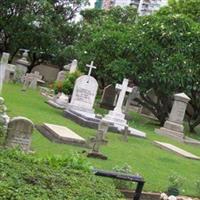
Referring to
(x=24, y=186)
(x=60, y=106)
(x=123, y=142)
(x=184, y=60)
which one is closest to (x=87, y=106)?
(x=60, y=106)

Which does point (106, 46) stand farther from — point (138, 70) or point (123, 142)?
point (123, 142)

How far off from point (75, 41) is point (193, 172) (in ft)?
99.4

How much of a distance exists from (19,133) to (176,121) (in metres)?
13.7

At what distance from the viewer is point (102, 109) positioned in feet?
92.3

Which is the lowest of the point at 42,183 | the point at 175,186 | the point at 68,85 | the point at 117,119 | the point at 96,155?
the point at 96,155

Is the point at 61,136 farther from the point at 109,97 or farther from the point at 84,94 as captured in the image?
the point at 109,97

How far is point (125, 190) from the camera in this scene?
350 inches

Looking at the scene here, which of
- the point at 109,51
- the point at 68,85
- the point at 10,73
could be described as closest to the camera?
the point at 68,85

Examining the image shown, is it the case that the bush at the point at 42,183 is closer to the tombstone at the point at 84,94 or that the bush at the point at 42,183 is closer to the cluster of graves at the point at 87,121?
the cluster of graves at the point at 87,121

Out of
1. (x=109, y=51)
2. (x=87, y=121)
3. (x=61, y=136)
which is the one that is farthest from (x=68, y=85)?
(x=61, y=136)

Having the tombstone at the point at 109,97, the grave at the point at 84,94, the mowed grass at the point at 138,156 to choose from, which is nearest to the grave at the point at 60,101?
the grave at the point at 84,94

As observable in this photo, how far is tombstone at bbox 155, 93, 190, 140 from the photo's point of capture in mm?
21653

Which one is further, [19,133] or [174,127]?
[174,127]

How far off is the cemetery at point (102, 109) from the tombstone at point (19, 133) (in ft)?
0.06
